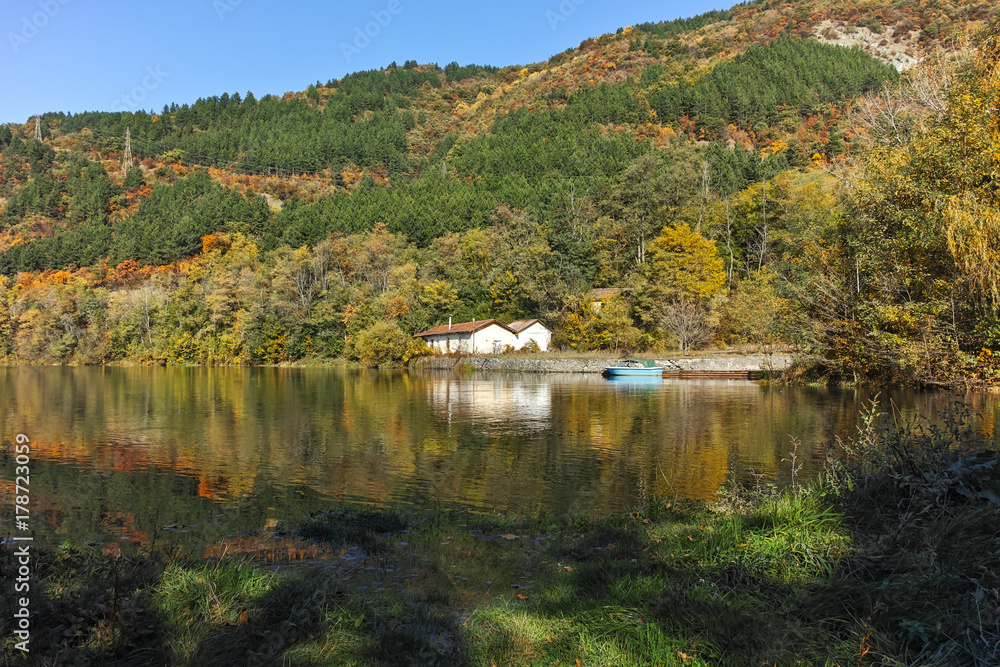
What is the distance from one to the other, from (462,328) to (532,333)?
9.18 meters

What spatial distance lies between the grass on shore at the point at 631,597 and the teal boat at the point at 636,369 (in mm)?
46997

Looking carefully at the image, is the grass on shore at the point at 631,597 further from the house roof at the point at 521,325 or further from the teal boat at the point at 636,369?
the house roof at the point at 521,325

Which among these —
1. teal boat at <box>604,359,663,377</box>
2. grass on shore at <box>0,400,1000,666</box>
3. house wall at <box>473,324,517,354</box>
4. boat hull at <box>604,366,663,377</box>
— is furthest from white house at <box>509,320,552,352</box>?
grass on shore at <box>0,400,1000,666</box>


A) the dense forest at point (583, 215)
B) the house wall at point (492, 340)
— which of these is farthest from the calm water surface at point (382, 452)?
the house wall at point (492, 340)

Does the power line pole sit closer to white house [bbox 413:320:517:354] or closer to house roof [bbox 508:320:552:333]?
white house [bbox 413:320:517:354]

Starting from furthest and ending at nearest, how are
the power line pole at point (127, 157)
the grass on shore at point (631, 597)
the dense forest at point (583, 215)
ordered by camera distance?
the power line pole at point (127, 157)
the dense forest at point (583, 215)
the grass on shore at point (631, 597)

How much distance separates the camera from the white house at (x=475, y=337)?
75500 mm

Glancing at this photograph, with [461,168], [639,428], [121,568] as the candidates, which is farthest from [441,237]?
[121,568]

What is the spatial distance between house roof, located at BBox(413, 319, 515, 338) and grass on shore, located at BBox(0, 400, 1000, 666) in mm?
67528

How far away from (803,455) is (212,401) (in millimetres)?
31683

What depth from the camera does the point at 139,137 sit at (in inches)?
7259

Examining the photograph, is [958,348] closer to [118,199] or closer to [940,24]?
[118,199]

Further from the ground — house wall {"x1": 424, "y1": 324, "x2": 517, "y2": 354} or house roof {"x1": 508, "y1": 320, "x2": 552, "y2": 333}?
house roof {"x1": 508, "y1": 320, "x2": 552, "y2": 333}

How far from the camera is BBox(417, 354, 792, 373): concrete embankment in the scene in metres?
53.2
